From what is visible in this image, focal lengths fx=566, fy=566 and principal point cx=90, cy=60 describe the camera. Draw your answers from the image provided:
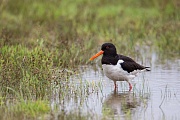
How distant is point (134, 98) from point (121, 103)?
0.37 meters

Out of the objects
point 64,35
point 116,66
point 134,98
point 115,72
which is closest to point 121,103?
A: point 134,98

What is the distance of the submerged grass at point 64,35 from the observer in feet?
29.3

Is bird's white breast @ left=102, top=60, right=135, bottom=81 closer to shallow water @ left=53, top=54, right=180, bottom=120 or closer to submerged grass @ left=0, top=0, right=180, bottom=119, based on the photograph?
shallow water @ left=53, top=54, right=180, bottom=120

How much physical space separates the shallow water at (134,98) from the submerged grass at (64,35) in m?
0.36

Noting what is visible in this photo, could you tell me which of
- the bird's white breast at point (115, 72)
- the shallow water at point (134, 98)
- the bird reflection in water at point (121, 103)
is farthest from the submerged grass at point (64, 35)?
the bird's white breast at point (115, 72)

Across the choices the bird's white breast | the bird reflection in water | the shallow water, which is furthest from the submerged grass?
the bird's white breast

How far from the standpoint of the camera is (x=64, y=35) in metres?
13.2

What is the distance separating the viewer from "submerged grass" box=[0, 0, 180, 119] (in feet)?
29.3

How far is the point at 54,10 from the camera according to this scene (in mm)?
15938

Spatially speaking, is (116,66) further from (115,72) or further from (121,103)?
(121,103)

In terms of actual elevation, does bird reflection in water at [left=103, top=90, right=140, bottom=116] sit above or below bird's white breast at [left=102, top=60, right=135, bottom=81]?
below

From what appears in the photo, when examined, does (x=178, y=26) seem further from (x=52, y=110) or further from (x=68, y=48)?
(x=52, y=110)

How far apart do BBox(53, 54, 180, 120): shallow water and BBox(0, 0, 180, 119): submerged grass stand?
36 centimetres

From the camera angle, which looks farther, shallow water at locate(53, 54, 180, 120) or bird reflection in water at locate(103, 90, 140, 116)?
bird reflection in water at locate(103, 90, 140, 116)
